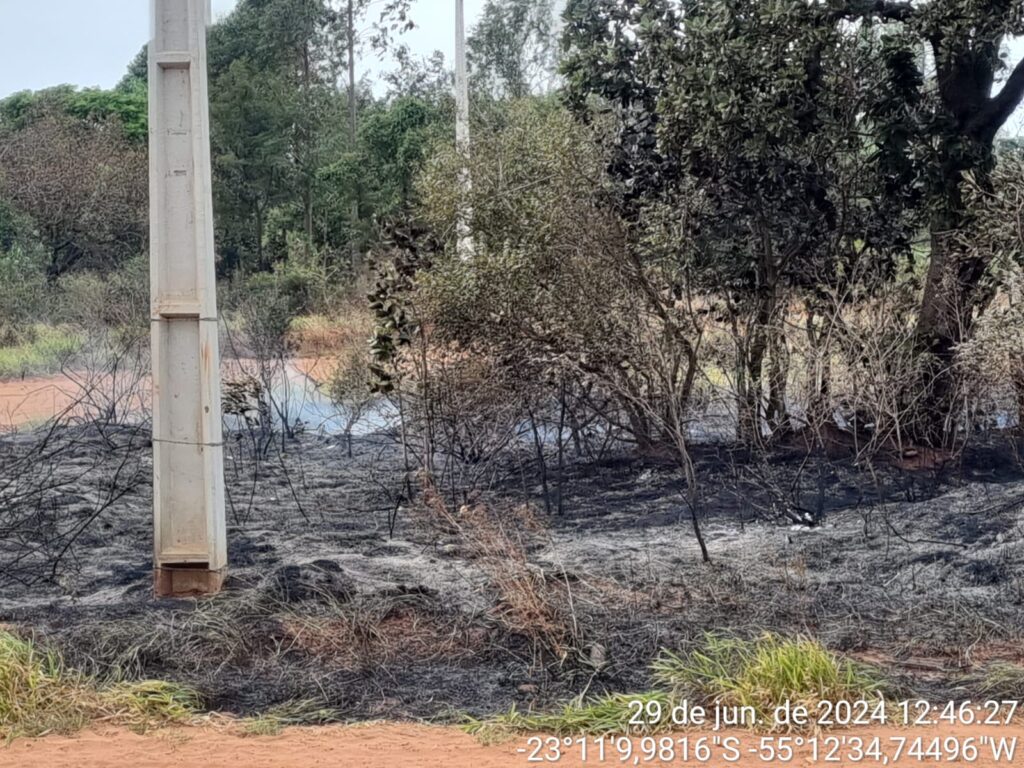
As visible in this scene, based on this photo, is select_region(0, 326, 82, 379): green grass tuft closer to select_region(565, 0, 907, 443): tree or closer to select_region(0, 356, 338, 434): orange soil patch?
select_region(0, 356, 338, 434): orange soil patch

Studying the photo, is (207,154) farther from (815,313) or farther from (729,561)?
(815,313)

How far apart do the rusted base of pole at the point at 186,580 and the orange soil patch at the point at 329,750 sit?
2102 millimetres

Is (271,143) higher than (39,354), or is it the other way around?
(271,143)

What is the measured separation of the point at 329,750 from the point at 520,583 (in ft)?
5.69

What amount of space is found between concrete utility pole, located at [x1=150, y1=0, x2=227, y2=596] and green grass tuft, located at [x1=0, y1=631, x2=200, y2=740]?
164 cm

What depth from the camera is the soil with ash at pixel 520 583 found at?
18.8 ft

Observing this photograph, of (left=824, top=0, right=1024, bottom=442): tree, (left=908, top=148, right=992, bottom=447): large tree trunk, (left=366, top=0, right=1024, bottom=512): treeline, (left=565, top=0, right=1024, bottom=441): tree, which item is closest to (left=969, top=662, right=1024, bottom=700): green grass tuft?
(left=366, top=0, right=1024, bottom=512): treeline

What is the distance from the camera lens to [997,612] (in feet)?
21.4

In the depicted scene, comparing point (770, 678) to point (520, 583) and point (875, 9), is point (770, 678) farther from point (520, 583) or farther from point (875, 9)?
point (875, 9)

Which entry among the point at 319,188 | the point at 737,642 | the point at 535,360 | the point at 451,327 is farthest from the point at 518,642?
the point at 319,188

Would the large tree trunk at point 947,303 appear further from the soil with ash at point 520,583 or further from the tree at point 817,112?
the soil with ash at point 520,583

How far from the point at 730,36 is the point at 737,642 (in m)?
5.77

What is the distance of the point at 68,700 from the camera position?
205 inches

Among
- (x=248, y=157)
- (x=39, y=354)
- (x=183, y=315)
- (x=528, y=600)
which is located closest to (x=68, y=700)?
(x=528, y=600)
